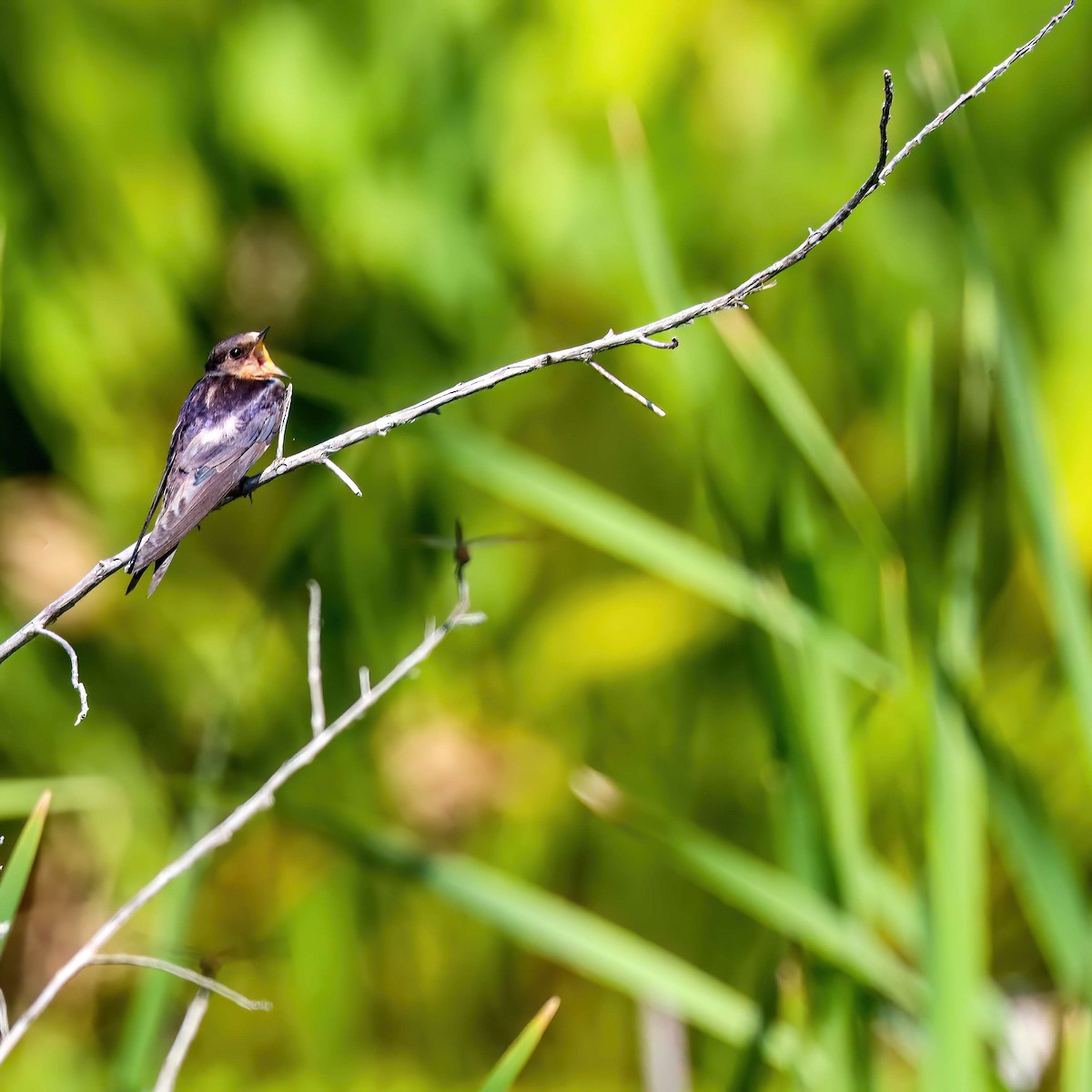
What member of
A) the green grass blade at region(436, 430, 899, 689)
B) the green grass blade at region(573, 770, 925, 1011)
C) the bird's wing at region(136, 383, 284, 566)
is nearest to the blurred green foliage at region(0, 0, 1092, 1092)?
the green grass blade at region(436, 430, 899, 689)

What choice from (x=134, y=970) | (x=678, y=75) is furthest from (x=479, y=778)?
(x=678, y=75)

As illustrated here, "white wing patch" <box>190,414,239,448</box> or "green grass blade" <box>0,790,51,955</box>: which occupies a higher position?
"white wing patch" <box>190,414,239,448</box>

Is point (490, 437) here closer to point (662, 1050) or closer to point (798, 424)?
point (798, 424)

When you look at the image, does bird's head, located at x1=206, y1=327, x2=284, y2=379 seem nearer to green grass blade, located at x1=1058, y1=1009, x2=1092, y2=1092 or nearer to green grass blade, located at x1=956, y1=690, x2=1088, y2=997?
green grass blade, located at x1=956, y1=690, x2=1088, y2=997

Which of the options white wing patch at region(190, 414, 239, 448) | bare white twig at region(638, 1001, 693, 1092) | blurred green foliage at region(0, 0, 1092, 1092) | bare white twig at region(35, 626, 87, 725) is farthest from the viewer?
blurred green foliage at region(0, 0, 1092, 1092)

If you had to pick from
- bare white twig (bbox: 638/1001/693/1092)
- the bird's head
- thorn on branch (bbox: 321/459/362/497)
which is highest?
thorn on branch (bbox: 321/459/362/497)

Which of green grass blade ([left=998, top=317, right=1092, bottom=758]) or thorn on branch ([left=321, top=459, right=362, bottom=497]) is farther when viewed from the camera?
green grass blade ([left=998, top=317, right=1092, bottom=758])

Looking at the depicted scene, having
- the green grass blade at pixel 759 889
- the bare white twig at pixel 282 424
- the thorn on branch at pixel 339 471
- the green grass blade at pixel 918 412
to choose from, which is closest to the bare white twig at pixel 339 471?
the thorn on branch at pixel 339 471
